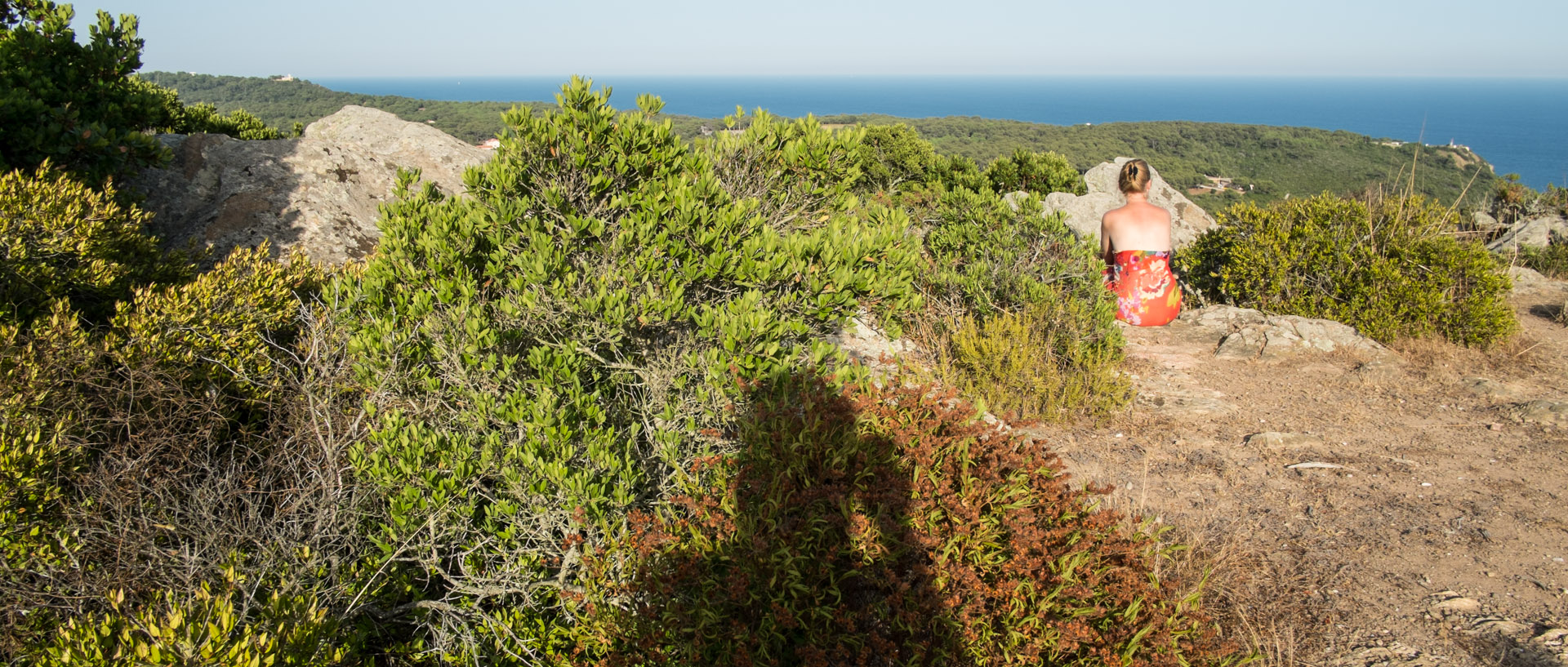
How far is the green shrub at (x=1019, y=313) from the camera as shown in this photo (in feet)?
16.7

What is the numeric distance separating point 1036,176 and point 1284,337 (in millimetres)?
7507

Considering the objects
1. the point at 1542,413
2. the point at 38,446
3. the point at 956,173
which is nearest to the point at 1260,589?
the point at 1542,413

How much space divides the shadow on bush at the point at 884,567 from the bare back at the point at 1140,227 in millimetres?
5001

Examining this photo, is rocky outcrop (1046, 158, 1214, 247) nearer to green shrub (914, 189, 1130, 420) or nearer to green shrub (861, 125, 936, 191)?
green shrub (861, 125, 936, 191)

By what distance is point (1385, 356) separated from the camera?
609 cm


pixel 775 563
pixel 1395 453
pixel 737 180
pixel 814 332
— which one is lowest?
pixel 1395 453

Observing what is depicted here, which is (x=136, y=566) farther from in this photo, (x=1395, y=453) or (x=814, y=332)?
(x=1395, y=453)

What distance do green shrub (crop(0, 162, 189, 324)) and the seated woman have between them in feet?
23.3

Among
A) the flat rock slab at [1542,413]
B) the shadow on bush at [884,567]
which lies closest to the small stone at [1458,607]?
the shadow on bush at [884,567]

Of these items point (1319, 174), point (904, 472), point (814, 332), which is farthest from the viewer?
point (1319, 174)

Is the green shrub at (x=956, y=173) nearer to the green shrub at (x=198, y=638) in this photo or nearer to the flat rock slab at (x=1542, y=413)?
the flat rock slab at (x=1542, y=413)

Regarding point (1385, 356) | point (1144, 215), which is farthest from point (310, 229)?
point (1385, 356)

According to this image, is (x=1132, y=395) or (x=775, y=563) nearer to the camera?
(x=775, y=563)

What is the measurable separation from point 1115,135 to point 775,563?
149 ft
